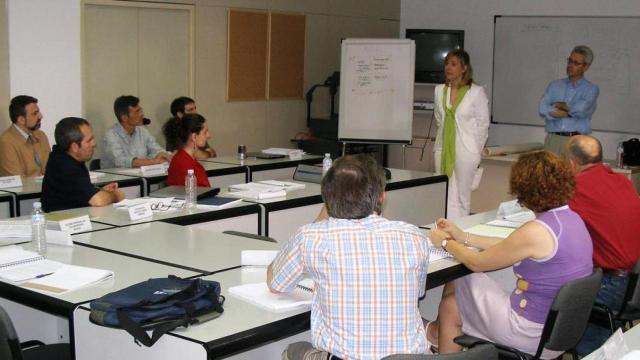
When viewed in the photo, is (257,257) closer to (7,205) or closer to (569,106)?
(7,205)

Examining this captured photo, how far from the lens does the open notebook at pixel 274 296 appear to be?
264 centimetres

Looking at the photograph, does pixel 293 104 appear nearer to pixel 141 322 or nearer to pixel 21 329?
pixel 21 329

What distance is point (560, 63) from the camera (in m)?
8.91

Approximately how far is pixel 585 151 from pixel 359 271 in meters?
2.03

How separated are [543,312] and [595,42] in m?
6.22

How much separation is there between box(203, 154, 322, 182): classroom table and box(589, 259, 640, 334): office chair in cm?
322

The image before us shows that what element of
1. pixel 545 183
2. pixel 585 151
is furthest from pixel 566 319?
pixel 585 151

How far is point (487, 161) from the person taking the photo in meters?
8.12

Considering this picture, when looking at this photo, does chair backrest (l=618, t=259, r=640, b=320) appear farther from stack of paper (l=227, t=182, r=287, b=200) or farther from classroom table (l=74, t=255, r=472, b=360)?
stack of paper (l=227, t=182, r=287, b=200)

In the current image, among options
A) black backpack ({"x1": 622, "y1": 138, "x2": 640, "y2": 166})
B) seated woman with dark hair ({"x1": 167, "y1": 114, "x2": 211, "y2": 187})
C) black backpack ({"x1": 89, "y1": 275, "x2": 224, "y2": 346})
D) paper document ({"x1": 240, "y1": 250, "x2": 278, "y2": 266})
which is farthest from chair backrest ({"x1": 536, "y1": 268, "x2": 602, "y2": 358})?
black backpack ({"x1": 622, "y1": 138, "x2": 640, "y2": 166})

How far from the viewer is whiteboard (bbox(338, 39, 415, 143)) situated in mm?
8352

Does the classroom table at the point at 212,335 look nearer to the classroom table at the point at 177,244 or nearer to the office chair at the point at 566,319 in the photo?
the classroom table at the point at 177,244

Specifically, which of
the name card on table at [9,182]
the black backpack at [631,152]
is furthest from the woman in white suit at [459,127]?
the name card on table at [9,182]

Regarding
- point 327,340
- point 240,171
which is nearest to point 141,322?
point 327,340
